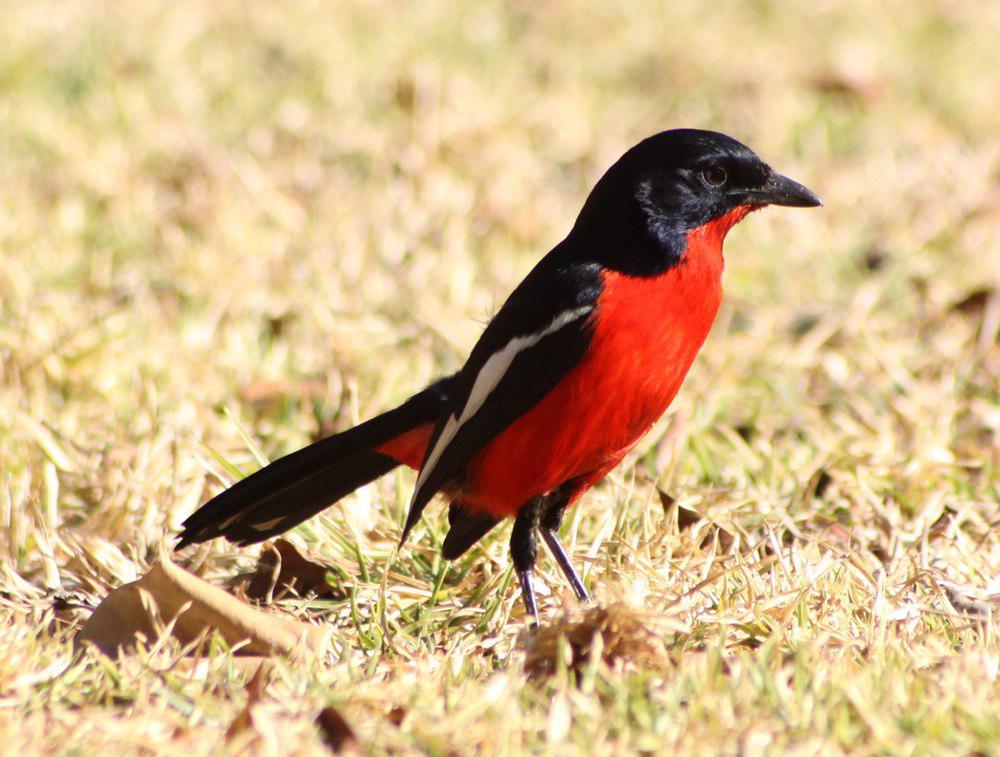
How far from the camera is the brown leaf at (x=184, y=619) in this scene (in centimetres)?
323

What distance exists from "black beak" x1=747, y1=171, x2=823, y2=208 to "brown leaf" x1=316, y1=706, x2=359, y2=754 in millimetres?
1962

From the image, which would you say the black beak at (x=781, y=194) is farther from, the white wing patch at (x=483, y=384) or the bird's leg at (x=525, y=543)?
the bird's leg at (x=525, y=543)

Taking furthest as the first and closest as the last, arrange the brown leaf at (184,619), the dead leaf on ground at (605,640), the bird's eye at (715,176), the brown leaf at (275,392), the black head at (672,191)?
1. the brown leaf at (275,392)
2. the bird's eye at (715,176)
3. the black head at (672,191)
4. the brown leaf at (184,619)
5. the dead leaf on ground at (605,640)

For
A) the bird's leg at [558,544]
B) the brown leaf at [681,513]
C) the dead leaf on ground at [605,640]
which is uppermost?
the dead leaf on ground at [605,640]

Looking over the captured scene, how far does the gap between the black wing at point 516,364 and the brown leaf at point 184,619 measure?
1.59 ft

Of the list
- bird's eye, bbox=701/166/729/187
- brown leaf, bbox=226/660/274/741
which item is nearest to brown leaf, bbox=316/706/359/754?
brown leaf, bbox=226/660/274/741

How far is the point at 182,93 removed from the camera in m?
7.38

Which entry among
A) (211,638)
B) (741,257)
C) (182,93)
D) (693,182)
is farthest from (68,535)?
(182,93)

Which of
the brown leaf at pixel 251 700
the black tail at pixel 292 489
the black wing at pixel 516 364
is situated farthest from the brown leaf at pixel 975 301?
the brown leaf at pixel 251 700

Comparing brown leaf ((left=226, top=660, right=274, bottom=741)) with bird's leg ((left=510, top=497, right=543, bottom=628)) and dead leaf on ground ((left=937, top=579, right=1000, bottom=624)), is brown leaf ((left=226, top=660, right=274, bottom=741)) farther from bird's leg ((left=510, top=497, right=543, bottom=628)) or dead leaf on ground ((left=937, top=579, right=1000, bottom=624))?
dead leaf on ground ((left=937, top=579, right=1000, bottom=624))

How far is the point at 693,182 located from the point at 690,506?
918 mm

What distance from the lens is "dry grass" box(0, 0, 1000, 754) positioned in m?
2.92

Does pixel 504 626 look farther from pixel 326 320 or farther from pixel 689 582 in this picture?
pixel 326 320

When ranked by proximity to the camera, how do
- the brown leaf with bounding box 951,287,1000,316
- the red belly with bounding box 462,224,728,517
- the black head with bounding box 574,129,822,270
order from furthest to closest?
1. the brown leaf with bounding box 951,287,1000,316
2. the black head with bounding box 574,129,822,270
3. the red belly with bounding box 462,224,728,517
